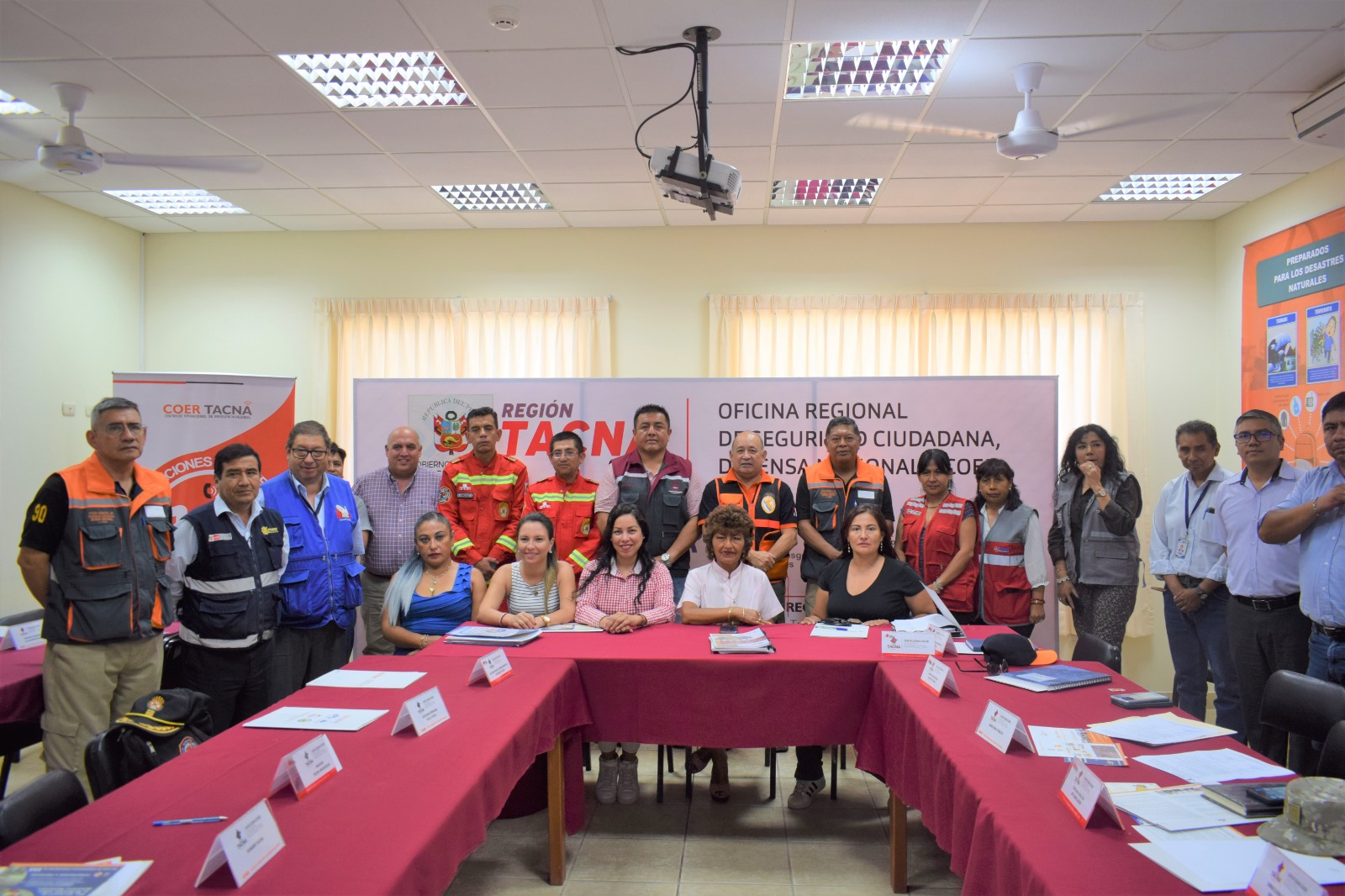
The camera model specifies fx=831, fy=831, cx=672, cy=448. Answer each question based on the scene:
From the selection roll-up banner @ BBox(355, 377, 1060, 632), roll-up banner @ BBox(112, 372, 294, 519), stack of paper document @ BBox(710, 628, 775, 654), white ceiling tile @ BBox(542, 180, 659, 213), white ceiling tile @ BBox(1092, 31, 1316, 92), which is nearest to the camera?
stack of paper document @ BBox(710, 628, 775, 654)

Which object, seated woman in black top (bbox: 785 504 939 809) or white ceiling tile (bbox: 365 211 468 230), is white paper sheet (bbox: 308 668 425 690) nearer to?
seated woman in black top (bbox: 785 504 939 809)

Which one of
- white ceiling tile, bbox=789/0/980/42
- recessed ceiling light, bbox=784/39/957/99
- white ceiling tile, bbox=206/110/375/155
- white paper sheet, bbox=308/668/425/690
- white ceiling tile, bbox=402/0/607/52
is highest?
recessed ceiling light, bbox=784/39/957/99

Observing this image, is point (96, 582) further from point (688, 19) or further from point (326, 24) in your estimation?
point (688, 19)

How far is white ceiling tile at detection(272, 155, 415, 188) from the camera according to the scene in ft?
15.4

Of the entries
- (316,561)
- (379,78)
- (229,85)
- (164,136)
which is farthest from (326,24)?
(316,561)

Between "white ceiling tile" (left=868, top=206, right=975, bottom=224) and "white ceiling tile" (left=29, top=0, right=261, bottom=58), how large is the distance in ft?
12.9

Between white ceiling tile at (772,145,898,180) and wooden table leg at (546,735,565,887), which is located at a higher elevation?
white ceiling tile at (772,145,898,180)

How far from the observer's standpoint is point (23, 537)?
282 centimetres

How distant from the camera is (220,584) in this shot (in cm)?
310

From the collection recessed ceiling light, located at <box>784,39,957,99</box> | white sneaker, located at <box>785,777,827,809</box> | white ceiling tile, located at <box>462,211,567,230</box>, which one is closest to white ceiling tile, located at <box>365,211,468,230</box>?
white ceiling tile, located at <box>462,211,567,230</box>

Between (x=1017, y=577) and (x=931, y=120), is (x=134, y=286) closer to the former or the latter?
(x=931, y=120)

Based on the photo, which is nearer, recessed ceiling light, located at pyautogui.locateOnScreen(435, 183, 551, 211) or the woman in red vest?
the woman in red vest

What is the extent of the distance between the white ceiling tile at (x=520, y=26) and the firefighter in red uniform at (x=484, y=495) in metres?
1.75

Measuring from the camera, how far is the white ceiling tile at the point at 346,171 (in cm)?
A: 469
